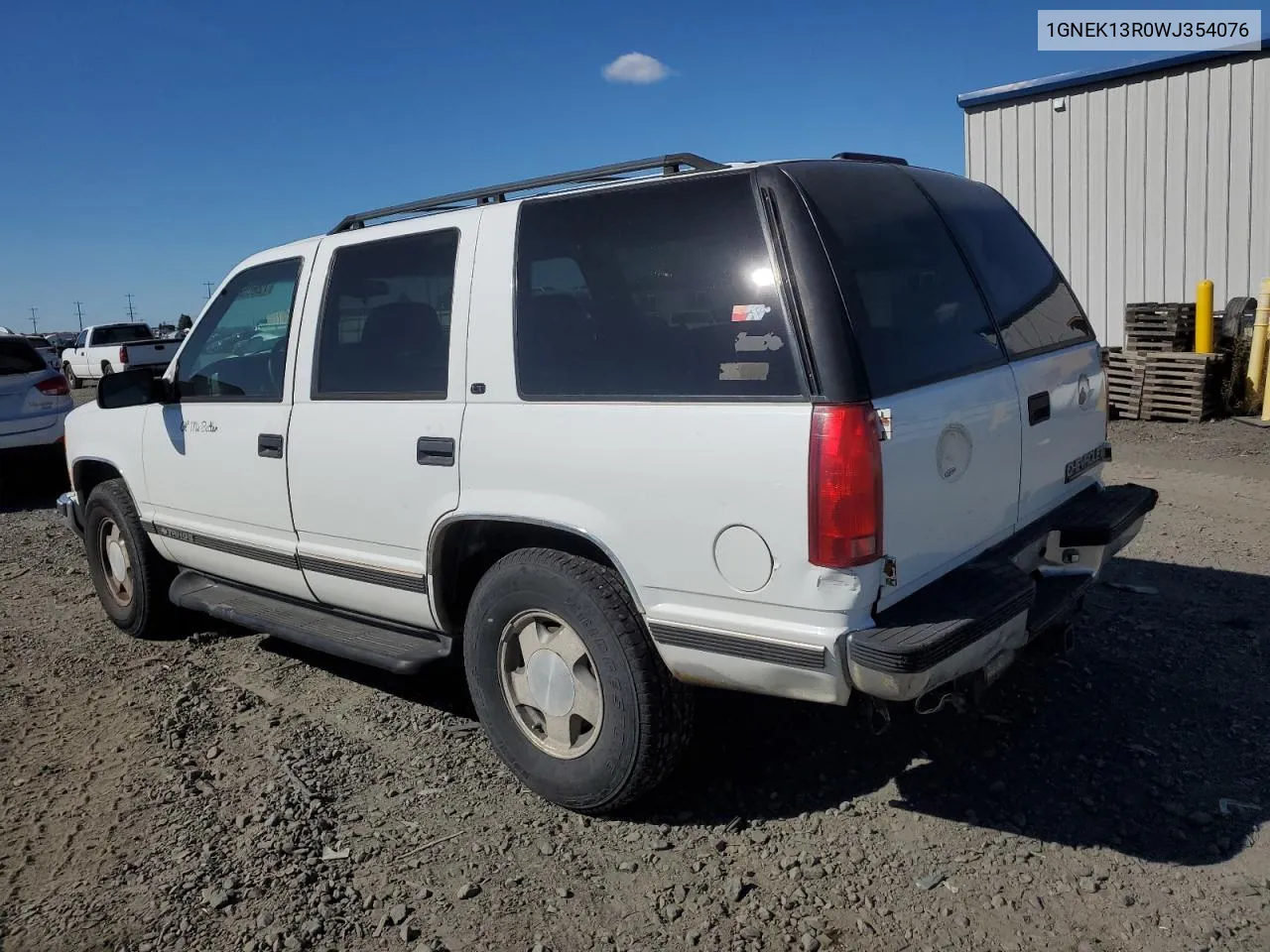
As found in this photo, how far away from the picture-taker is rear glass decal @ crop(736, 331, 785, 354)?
288 centimetres

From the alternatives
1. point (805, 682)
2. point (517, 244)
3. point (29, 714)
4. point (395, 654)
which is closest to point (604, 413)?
point (517, 244)

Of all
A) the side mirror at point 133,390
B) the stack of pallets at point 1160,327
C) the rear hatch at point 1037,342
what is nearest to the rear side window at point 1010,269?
the rear hatch at point 1037,342

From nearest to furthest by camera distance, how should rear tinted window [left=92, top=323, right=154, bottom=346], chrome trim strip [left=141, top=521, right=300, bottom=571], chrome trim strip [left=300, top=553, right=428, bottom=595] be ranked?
chrome trim strip [left=300, top=553, right=428, bottom=595], chrome trim strip [left=141, top=521, right=300, bottom=571], rear tinted window [left=92, top=323, right=154, bottom=346]

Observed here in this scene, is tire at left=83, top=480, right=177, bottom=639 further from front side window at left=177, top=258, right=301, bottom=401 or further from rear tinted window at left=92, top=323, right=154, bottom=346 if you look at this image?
rear tinted window at left=92, top=323, right=154, bottom=346

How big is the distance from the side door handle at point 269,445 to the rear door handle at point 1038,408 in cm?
288

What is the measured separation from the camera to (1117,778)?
3479 mm

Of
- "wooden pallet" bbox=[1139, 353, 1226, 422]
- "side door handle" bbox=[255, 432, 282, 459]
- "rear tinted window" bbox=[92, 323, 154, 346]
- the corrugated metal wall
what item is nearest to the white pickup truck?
"rear tinted window" bbox=[92, 323, 154, 346]

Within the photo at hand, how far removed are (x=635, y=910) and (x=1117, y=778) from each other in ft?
5.63

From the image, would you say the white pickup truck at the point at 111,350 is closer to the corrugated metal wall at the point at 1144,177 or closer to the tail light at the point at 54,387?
the tail light at the point at 54,387

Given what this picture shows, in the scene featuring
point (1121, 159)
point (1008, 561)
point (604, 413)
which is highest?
point (1121, 159)

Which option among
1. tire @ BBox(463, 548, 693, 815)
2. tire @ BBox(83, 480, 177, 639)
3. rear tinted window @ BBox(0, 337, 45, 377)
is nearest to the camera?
tire @ BBox(463, 548, 693, 815)

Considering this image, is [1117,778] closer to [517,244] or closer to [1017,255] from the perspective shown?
[1017,255]

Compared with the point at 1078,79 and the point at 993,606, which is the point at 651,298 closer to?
the point at 993,606

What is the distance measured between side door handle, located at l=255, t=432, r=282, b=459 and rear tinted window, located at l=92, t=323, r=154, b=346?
1068 inches
